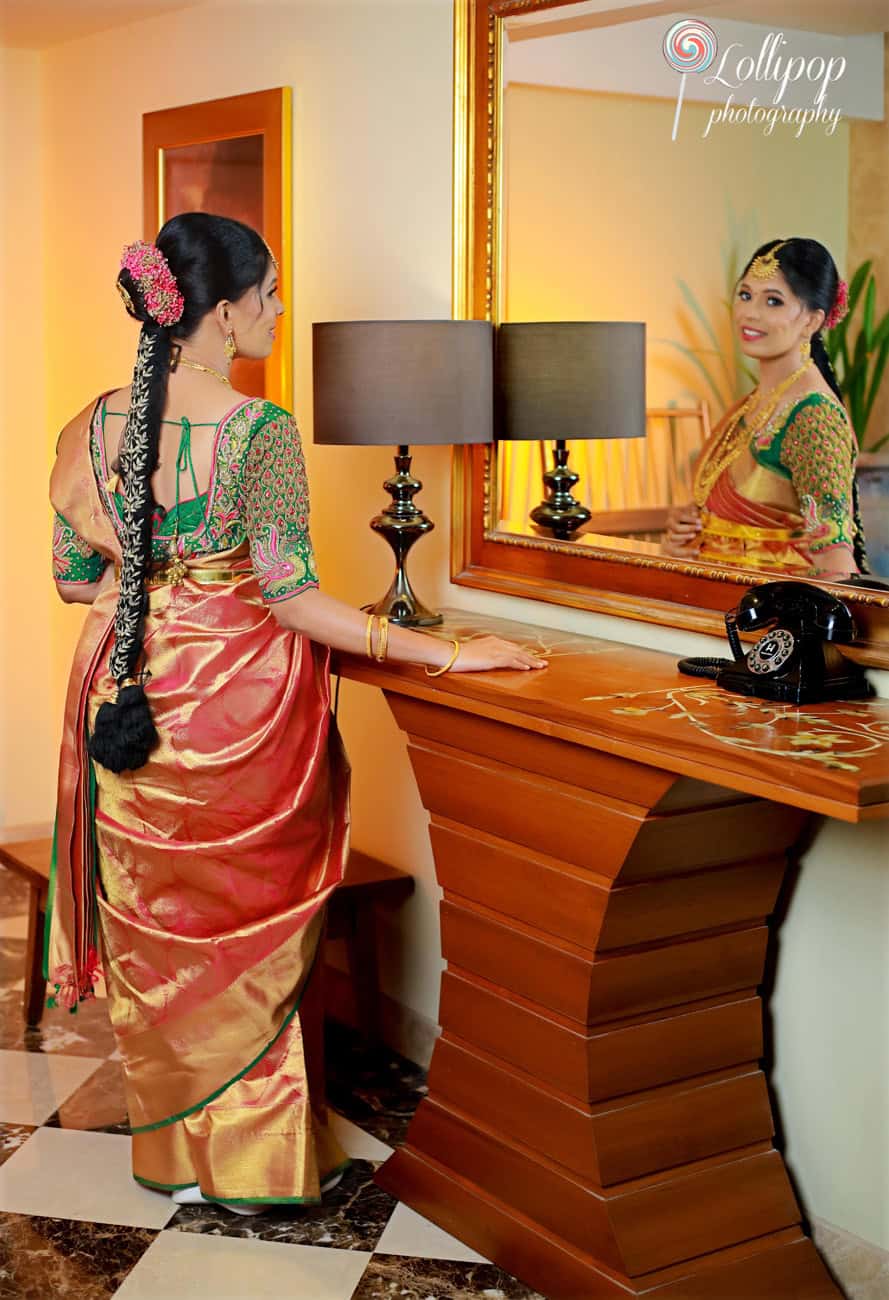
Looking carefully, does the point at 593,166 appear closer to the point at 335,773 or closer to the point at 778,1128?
the point at 335,773

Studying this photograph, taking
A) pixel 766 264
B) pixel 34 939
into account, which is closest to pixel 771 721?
pixel 766 264

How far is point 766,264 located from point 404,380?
2.34 feet

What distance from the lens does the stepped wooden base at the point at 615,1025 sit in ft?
8.54

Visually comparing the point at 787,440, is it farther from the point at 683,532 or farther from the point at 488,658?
the point at 488,658

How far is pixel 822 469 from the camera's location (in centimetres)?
257

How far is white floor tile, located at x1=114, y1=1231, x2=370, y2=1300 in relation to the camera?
2.76 m

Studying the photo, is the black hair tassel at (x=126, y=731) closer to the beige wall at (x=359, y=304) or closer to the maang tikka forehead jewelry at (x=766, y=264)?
the beige wall at (x=359, y=304)

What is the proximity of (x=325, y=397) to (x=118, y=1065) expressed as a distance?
5.36 ft

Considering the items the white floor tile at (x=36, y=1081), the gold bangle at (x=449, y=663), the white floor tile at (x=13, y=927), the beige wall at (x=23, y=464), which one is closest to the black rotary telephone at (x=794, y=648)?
the gold bangle at (x=449, y=663)

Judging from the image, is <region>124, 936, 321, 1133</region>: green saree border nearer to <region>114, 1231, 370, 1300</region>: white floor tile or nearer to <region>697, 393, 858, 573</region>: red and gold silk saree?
<region>114, 1231, 370, 1300</region>: white floor tile

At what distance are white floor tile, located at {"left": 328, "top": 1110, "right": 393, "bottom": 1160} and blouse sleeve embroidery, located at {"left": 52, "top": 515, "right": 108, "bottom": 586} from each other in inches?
45.9

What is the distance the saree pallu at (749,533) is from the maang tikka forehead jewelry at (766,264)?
0.33 m

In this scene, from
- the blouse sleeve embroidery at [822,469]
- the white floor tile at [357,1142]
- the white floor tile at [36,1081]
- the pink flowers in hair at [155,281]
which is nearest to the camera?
the blouse sleeve embroidery at [822,469]

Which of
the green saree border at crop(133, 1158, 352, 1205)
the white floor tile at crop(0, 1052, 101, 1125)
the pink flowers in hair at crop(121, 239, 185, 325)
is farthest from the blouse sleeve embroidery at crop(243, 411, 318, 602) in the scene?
the white floor tile at crop(0, 1052, 101, 1125)
